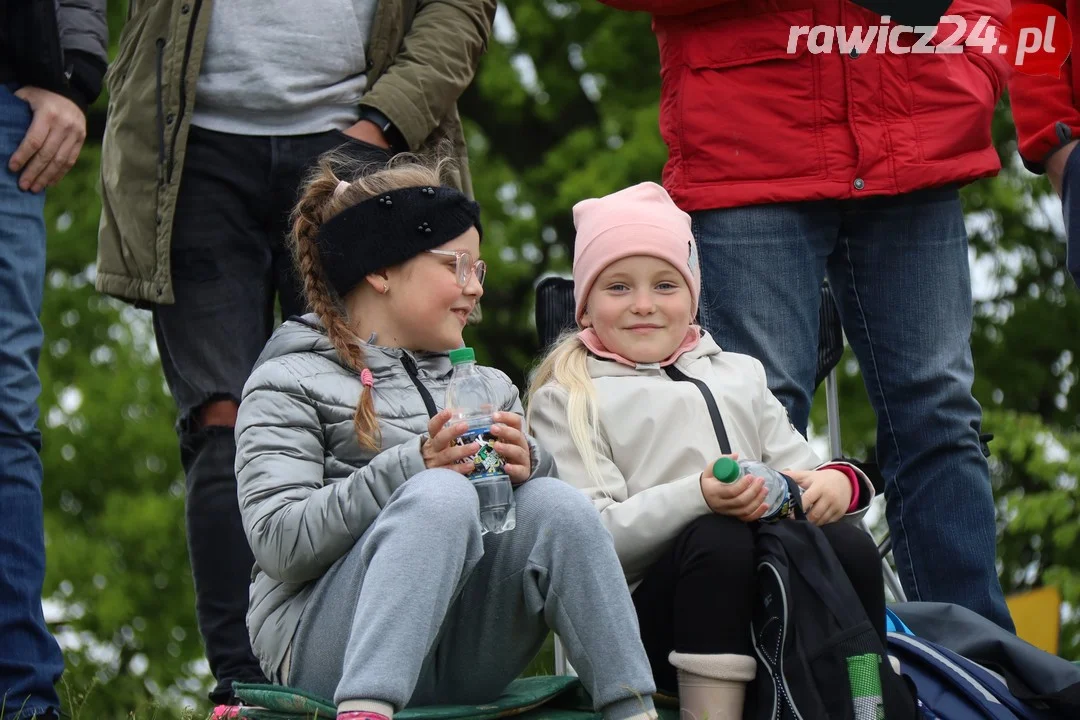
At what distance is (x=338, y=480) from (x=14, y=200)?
1.12m

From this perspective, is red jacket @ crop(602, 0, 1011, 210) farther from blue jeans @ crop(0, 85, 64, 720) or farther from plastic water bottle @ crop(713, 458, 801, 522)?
blue jeans @ crop(0, 85, 64, 720)

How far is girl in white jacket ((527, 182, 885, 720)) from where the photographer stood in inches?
127

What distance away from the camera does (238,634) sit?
3803 mm

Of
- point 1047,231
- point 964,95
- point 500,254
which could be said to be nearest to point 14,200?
point 964,95

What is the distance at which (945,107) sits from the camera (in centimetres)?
408

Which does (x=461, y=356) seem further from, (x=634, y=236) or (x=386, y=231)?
(x=634, y=236)

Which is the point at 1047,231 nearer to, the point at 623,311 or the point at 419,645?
the point at 623,311

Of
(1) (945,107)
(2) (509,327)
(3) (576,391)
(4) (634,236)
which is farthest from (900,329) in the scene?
(2) (509,327)

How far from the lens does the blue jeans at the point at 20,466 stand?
350cm

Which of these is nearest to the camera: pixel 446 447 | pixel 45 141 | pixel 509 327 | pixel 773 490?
pixel 446 447

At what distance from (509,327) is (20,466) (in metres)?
8.60

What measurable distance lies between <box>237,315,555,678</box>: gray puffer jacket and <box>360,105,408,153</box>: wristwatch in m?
0.73

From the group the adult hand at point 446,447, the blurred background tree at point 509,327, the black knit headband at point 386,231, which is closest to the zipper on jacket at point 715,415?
the black knit headband at point 386,231

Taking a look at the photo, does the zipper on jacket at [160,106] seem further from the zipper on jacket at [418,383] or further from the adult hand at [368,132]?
the zipper on jacket at [418,383]
